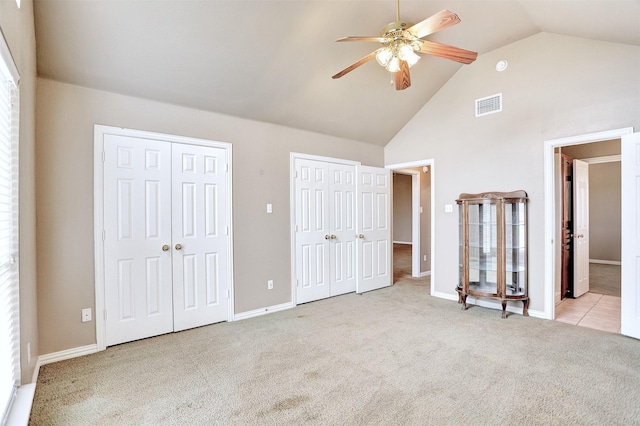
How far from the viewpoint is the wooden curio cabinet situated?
12.6 ft

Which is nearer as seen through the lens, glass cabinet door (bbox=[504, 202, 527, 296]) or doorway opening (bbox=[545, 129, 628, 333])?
doorway opening (bbox=[545, 129, 628, 333])

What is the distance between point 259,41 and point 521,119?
3302 mm

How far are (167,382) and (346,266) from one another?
9.80ft

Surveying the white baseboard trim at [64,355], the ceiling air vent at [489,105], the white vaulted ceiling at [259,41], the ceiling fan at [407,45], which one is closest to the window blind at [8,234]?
the white baseboard trim at [64,355]

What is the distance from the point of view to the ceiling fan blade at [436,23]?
6.49 ft

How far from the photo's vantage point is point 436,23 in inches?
82.7

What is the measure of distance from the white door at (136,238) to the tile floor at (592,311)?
462 centimetres

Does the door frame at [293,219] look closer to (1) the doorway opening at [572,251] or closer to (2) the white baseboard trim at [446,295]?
(2) the white baseboard trim at [446,295]

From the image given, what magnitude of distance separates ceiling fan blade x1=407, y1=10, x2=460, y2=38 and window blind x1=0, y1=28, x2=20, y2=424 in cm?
250

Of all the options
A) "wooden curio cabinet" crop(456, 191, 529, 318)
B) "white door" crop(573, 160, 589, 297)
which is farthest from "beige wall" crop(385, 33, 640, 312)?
"white door" crop(573, 160, 589, 297)

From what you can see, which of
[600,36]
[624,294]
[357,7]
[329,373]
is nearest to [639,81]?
[600,36]

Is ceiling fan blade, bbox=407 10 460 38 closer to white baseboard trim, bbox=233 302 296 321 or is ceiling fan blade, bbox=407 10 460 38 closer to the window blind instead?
the window blind

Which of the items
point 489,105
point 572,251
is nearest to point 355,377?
point 489,105

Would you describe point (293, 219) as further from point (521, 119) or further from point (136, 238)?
point (521, 119)
